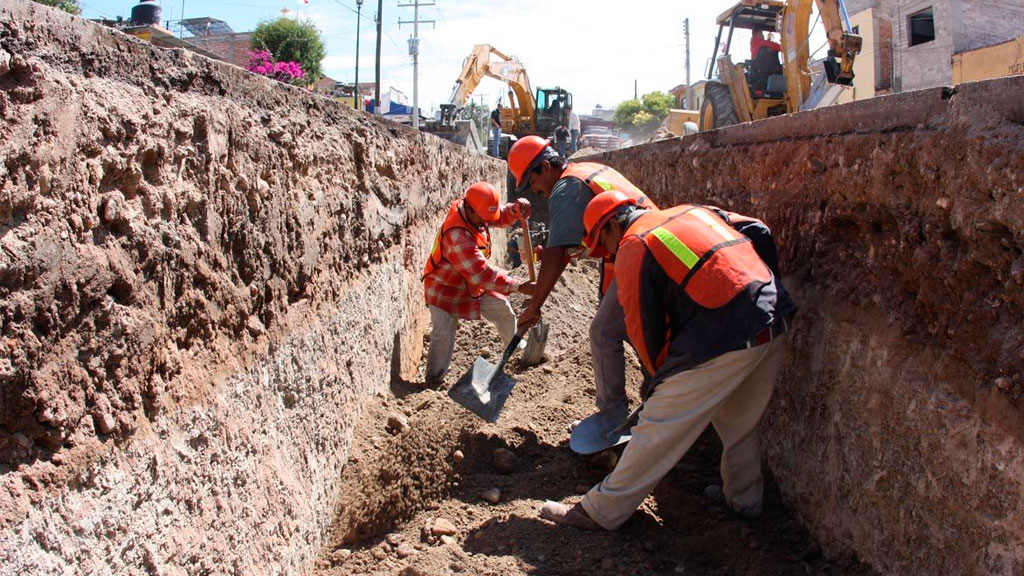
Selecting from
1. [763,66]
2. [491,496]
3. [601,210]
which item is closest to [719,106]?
[763,66]

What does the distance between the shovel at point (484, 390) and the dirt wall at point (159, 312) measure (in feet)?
2.96

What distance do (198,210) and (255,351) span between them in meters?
0.54

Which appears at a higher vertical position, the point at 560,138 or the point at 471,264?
the point at 560,138

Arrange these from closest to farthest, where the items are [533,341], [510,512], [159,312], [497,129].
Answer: [159,312] < [510,512] < [533,341] < [497,129]

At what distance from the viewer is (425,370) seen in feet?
18.0

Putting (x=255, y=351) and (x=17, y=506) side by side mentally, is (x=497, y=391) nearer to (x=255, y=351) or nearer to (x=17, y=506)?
(x=255, y=351)

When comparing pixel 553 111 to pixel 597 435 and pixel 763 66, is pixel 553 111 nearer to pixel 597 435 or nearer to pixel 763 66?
pixel 763 66

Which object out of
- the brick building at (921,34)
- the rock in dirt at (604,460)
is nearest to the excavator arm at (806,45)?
the rock in dirt at (604,460)

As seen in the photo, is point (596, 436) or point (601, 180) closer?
point (596, 436)

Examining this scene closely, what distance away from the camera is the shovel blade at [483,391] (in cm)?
424

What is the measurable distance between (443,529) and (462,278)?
2.09 meters

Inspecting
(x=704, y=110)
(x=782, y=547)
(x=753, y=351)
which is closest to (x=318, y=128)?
(x=753, y=351)

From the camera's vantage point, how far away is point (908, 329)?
2.58m

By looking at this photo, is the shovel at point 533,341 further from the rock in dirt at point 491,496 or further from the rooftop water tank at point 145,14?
the rooftop water tank at point 145,14
